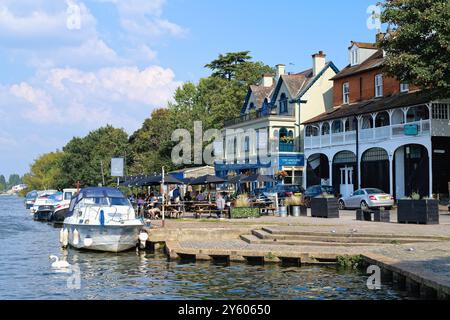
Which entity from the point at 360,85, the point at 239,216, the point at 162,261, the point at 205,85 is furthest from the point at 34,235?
the point at 205,85

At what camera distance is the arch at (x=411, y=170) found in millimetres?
39156

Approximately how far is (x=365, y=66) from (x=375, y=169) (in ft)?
30.7

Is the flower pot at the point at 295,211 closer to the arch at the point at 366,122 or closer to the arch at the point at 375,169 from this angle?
the arch at the point at 375,169

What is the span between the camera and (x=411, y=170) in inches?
1612

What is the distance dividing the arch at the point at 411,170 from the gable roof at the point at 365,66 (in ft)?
26.5

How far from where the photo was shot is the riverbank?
1545 cm

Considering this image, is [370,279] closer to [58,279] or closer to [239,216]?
[58,279]

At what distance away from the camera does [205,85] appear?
76938 mm

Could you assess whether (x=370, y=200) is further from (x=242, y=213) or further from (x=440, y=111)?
(x=242, y=213)

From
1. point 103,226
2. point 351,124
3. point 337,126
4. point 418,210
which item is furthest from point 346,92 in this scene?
point 103,226

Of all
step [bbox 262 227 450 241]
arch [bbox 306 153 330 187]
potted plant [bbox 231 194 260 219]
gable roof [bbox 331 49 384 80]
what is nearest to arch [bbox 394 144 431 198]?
gable roof [bbox 331 49 384 80]

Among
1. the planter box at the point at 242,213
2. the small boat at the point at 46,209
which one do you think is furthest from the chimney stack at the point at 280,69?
the planter box at the point at 242,213

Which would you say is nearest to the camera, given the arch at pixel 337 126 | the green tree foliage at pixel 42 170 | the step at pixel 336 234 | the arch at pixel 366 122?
the step at pixel 336 234

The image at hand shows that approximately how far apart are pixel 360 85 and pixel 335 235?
28.8m
